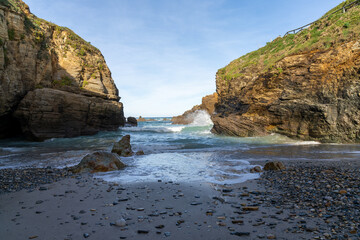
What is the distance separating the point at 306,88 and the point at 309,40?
19.4 feet

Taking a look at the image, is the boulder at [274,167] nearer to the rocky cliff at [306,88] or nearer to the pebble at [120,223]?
the pebble at [120,223]

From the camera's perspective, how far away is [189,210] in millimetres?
3557

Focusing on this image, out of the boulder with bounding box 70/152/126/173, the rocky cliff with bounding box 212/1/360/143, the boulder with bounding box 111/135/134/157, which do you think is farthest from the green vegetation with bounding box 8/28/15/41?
the rocky cliff with bounding box 212/1/360/143

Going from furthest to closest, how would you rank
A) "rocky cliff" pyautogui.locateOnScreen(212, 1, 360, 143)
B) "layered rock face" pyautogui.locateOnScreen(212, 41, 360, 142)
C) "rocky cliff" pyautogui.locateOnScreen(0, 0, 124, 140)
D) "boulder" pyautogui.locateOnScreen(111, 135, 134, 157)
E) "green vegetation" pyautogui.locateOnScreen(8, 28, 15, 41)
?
1. "green vegetation" pyautogui.locateOnScreen(8, 28, 15, 41)
2. "rocky cliff" pyautogui.locateOnScreen(0, 0, 124, 140)
3. "rocky cliff" pyautogui.locateOnScreen(212, 1, 360, 143)
4. "layered rock face" pyautogui.locateOnScreen(212, 41, 360, 142)
5. "boulder" pyautogui.locateOnScreen(111, 135, 134, 157)

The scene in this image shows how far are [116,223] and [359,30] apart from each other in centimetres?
2048

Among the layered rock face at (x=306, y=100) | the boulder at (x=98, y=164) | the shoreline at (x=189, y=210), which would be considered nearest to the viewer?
the shoreline at (x=189, y=210)

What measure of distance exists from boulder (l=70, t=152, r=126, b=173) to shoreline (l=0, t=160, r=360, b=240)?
1501 millimetres

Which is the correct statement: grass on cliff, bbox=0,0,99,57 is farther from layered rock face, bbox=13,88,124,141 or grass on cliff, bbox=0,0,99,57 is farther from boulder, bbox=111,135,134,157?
boulder, bbox=111,135,134,157

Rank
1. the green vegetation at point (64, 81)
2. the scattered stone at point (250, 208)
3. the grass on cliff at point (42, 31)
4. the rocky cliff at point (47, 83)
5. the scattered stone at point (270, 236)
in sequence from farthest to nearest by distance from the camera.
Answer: the green vegetation at point (64, 81) < the grass on cliff at point (42, 31) < the rocky cliff at point (47, 83) < the scattered stone at point (250, 208) < the scattered stone at point (270, 236)

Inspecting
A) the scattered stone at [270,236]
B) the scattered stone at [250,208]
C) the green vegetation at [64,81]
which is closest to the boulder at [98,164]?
the scattered stone at [250,208]

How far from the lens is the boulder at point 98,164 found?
6.71 m

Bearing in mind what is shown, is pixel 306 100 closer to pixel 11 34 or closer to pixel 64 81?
pixel 64 81

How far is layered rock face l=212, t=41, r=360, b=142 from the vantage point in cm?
1397

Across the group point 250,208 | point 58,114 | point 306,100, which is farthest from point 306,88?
point 58,114
